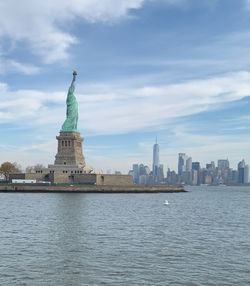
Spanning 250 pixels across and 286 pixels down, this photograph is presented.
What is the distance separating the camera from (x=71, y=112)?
139m

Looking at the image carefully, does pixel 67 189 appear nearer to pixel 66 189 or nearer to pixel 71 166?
pixel 66 189

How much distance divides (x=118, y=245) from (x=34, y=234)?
9070 mm

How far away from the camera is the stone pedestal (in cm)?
13212

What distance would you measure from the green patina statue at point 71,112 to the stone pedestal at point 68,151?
2491 mm

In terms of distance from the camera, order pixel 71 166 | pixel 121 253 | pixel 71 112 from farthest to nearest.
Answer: pixel 71 112
pixel 71 166
pixel 121 253

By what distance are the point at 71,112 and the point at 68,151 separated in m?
14.7

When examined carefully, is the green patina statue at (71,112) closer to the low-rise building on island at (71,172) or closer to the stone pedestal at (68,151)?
the low-rise building on island at (71,172)

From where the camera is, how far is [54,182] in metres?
125

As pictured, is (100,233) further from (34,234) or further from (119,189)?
(119,189)

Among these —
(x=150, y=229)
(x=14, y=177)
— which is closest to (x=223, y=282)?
(x=150, y=229)

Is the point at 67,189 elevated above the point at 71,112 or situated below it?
below

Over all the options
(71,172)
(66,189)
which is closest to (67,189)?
(66,189)

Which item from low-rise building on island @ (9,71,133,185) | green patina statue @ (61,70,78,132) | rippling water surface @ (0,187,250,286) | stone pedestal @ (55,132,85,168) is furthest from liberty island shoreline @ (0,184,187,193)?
rippling water surface @ (0,187,250,286)

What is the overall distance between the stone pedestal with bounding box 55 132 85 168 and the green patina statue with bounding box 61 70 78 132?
249 cm
